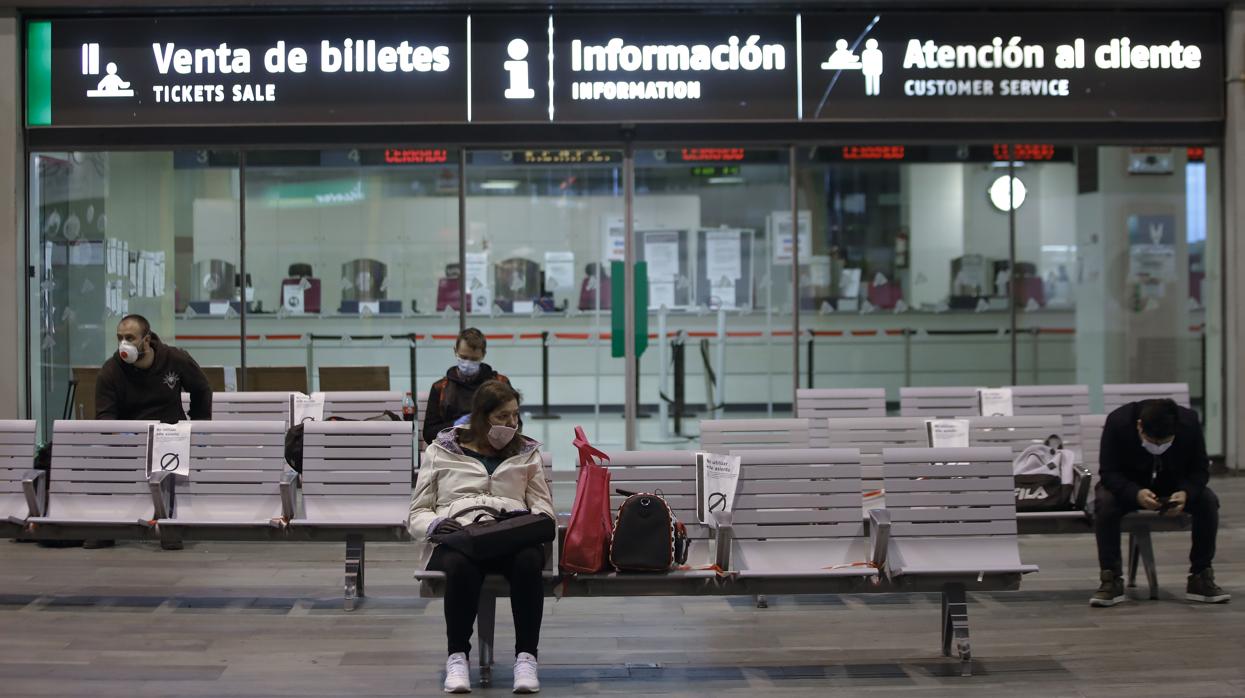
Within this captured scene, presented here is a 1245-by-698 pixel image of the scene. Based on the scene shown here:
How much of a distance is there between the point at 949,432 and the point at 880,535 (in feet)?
6.72

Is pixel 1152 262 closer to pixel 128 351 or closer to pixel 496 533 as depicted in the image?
pixel 496 533

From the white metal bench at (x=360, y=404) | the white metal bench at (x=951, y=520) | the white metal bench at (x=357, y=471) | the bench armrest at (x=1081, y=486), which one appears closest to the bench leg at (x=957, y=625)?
the white metal bench at (x=951, y=520)

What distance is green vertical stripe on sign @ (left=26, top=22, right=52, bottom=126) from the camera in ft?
38.8

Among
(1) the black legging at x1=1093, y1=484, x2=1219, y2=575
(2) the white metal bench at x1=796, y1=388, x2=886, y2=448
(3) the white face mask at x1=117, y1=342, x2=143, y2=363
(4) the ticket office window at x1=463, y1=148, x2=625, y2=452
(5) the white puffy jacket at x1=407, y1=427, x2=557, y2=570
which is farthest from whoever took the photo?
(4) the ticket office window at x1=463, y1=148, x2=625, y2=452

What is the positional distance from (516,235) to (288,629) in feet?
21.4

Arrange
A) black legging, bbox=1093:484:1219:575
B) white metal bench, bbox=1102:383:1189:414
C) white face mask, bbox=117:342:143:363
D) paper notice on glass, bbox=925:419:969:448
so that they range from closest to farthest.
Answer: black legging, bbox=1093:484:1219:575 → paper notice on glass, bbox=925:419:969:448 → white face mask, bbox=117:342:143:363 → white metal bench, bbox=1102:383:1189:414

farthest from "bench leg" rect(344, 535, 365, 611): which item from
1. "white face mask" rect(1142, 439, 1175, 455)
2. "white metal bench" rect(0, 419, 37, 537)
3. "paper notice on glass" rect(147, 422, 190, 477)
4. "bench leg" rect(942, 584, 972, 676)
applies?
"white face mask" rect(1142, 439, 1175, 455)

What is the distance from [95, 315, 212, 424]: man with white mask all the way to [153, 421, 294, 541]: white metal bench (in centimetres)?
98

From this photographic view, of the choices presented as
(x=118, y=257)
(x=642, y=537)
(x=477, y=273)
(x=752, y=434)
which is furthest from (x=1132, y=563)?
(x=118, y=257)

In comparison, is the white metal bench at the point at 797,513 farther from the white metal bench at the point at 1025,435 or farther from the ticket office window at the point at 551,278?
the ticket office window at the point at 551,278

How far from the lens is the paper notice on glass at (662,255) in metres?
12.5

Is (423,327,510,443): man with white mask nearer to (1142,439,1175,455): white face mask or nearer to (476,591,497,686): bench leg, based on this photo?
(476,591,497,686): bench leg

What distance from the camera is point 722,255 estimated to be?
1279cm

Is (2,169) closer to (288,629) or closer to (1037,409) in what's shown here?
(288,629)
